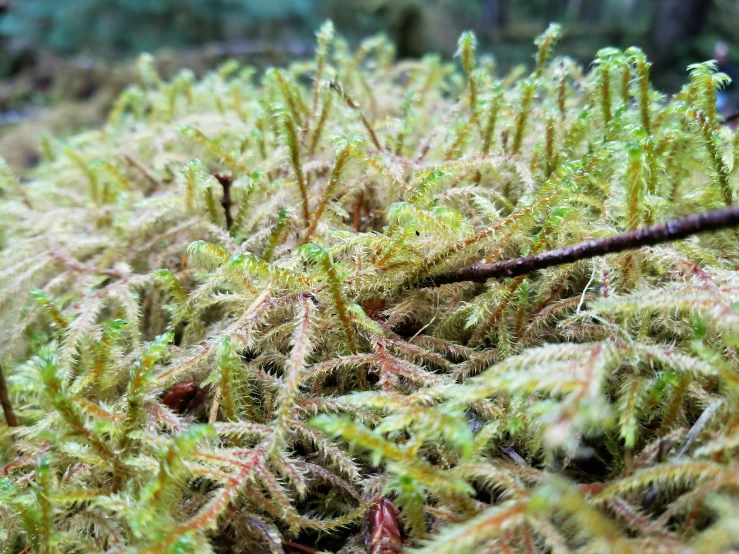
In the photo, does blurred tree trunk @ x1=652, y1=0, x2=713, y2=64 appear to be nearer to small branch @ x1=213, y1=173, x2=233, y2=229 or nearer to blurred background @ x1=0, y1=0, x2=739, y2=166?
blurred background @ x1=0, y1=0, x2=739, y2=166

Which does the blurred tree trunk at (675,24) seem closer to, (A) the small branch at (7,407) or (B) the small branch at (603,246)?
(B) the small branch at (603,246)

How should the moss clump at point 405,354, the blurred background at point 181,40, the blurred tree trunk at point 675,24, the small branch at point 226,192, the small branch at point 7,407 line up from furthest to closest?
the blurred tree trunk at point 675,24
the blurred background at point 181,40
the small branch at point 226,192
the small branch at point 7,407
the moss clump at point 405,354

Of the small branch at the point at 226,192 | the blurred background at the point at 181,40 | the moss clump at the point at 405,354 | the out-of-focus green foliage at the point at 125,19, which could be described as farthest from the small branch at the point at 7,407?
the out-of-focus green foliage at the point at 125,19

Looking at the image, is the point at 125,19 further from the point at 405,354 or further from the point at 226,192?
the point at 405,354

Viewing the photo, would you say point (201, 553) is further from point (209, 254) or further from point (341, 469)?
point (209, 254)

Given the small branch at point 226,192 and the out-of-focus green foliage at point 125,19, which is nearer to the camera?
the small branch at point 226,192

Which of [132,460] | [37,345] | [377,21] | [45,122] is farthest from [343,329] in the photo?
[377,21]
